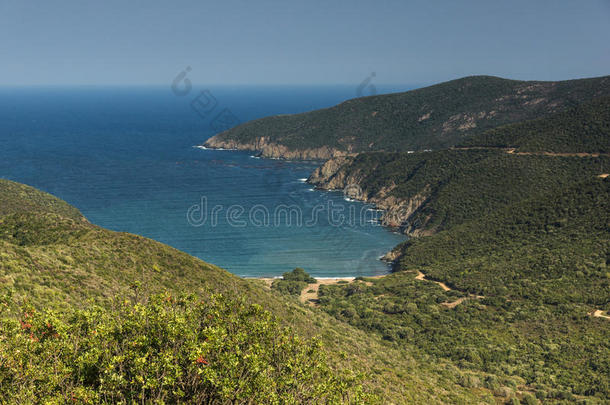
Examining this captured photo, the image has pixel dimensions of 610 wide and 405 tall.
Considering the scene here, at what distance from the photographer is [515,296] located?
56.2 m

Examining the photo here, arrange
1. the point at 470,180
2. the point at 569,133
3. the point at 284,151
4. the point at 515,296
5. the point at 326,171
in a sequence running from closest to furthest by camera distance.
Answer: the point at 515,296
the point at 569,133
the point at 470,180
the point at 326,171
the point at 284,151

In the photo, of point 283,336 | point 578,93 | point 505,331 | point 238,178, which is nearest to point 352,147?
point 238,178

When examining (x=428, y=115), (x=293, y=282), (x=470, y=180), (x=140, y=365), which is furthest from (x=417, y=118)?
(x=140, y=365)

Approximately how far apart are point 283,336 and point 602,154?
3726 inches

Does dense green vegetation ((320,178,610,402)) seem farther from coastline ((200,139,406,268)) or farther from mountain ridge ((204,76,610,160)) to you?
mountain ridge ((204,76,610,160))

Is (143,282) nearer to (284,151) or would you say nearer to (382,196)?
(382,196)

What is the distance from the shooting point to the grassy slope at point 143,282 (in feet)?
91.9

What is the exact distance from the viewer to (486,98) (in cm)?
17025

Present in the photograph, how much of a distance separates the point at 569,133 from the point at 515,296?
192ft

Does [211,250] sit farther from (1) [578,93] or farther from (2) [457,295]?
(1) [578,93]

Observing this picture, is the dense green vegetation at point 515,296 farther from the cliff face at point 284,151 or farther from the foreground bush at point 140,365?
the cliff face at point 284,151

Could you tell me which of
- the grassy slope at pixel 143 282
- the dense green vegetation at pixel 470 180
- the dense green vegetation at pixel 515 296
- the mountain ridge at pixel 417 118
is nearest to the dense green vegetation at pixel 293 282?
the dense green vegetation at pixel 515 296

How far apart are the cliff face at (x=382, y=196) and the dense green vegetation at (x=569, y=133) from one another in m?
25.0

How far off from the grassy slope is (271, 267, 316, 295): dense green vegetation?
53.5 ft
